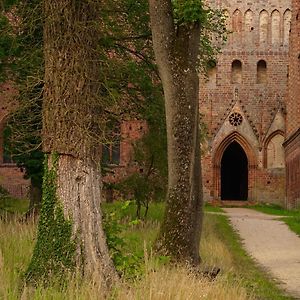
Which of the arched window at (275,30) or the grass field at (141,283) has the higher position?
the arched window at (275,30)

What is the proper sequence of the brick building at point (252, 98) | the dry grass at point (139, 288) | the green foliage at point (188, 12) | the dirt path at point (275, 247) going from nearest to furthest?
the dry grass at point (139, 288), the green foliage at point (188, 12), the dirt path at point (275, 247), the brick building at point (252, 98)

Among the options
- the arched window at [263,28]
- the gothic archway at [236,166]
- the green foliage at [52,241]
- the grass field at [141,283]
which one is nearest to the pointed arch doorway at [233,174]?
the gothic archway at [236,166]

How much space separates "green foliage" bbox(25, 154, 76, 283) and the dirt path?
145 inches

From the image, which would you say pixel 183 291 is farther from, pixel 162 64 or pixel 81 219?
pixel 162 64

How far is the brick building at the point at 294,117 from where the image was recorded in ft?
101

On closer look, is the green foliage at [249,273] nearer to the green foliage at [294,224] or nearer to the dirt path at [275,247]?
the dirt path at [275,247]

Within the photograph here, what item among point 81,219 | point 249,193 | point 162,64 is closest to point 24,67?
point 162,64

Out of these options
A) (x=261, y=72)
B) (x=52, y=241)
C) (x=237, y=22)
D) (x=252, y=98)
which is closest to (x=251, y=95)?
(x=252, y=98)

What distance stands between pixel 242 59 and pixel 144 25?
22.7 m

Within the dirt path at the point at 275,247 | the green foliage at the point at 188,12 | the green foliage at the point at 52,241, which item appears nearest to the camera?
the green foliage at the point at 52,241

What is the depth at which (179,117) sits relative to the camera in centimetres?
958

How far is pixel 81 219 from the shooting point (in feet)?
22.7

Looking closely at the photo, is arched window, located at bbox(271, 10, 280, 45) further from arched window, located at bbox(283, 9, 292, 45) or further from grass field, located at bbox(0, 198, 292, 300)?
grass field, located at bbox(0, 198, 292, 300)

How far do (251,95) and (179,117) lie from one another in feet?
89.4
